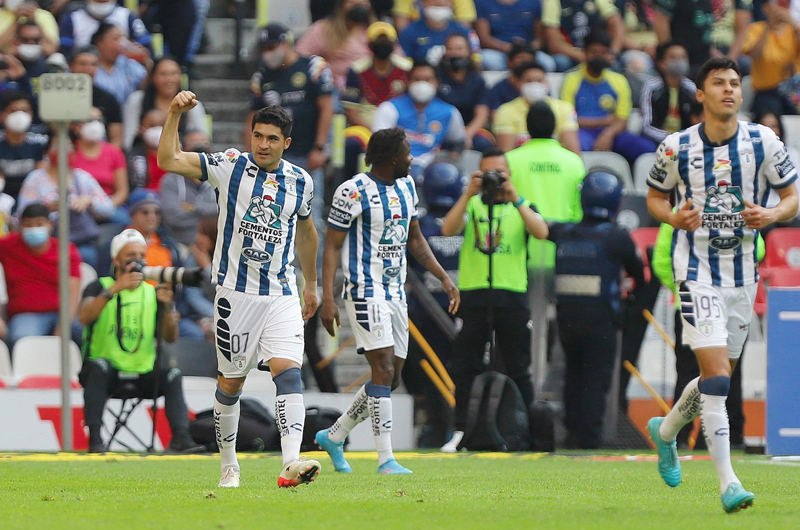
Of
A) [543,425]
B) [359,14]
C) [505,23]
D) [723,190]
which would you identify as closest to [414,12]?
[505,23]

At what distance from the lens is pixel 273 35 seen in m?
16.2

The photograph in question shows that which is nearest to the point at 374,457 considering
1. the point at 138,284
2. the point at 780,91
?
the point at 138,284

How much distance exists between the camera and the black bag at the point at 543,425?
1237 cm

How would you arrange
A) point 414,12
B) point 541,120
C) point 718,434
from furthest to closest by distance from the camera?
point 414,12 → point 541,120 → point 718,434

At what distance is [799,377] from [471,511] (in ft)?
16.9

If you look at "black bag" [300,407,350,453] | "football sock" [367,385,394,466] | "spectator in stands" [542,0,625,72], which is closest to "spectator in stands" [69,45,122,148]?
"black bag" [300,407,350,453]

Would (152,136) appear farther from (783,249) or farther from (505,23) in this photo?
(783,249)

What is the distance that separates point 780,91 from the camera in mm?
17969

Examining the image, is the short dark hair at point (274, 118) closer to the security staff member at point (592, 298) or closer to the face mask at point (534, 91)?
the security staff member at point (592, 298)

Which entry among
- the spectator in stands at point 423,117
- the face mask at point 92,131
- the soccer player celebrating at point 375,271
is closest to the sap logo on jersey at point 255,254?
the soccer player celebrating at point 375,271

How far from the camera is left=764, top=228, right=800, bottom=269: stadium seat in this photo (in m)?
14.7

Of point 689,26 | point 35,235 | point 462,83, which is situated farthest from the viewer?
point 689,26

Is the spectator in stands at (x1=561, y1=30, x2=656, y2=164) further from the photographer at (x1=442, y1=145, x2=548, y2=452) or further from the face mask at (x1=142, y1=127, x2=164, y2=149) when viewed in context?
the face mask at (x1=142, y1=127, x2=164, y2=149)

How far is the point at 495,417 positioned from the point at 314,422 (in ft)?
5.19
